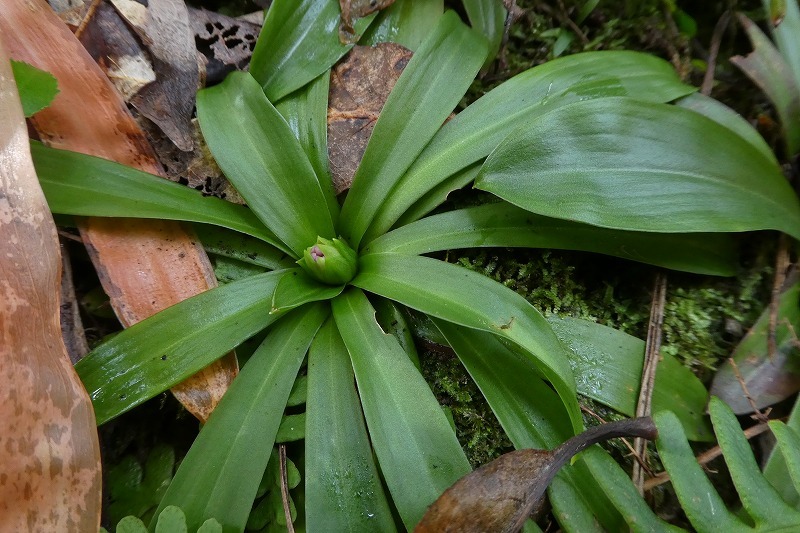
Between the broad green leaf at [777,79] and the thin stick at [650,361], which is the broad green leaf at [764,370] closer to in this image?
the thin stick at [650,361]

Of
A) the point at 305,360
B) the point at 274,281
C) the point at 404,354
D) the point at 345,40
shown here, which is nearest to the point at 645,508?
the point at 404,354

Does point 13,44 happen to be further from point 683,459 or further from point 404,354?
point 683,459

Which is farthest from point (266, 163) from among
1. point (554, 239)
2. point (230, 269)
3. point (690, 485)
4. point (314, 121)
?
point (690, 485)

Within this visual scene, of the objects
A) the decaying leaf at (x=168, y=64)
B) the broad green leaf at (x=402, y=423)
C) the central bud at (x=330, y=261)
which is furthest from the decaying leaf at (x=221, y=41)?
the broad green leaf at (x=402, y=423)

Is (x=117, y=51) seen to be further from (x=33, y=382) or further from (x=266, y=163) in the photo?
(x=33, y=382)

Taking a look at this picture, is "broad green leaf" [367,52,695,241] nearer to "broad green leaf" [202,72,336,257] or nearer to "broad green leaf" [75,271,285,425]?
"broad green leaf" [202,72,336,257]

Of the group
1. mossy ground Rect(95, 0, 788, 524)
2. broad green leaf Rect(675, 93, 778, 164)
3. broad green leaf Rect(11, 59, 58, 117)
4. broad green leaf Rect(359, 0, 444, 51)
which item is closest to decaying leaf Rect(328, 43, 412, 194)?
broad green leaf Rect(359, 0, 444, 51)
